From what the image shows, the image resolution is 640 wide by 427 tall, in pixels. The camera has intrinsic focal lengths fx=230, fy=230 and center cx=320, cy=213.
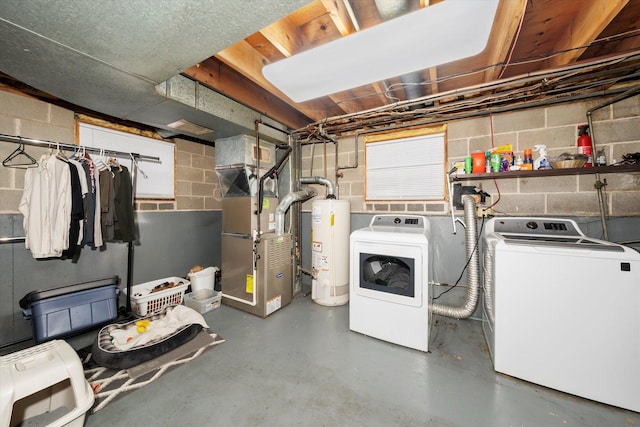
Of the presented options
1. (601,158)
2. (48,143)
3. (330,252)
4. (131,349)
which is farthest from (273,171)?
(601,158)

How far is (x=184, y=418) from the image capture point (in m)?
1.39

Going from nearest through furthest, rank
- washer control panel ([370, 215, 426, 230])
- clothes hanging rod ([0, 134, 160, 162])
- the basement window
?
clothes hanging rod ([0, 134, 160, 162]) < washer control panel ([370, 215, 426, 230]) < the basement window

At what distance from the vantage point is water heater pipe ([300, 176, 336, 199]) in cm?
317

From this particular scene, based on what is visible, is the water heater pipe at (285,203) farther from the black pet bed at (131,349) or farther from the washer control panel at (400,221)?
the black pet bed at (131,349)

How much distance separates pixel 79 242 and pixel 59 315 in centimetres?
65

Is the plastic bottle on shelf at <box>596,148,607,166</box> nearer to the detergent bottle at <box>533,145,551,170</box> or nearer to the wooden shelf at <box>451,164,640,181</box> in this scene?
the wooden shelf at <box>451,164,640,181</box>

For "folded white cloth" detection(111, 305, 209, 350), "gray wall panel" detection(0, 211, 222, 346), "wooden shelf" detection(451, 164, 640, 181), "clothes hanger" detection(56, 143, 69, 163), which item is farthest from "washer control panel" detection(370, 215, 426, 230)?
"clothes hanger" detection(56, 143, 69, 163)

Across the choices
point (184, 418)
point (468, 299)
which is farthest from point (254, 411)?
point (468, 299)

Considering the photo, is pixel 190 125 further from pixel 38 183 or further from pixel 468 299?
pixel 468 299

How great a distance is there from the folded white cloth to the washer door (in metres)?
1.67

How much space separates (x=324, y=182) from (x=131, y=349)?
2.59 m

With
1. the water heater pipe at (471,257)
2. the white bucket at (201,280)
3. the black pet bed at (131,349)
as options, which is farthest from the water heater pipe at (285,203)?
the water heater pipe at (471,257)

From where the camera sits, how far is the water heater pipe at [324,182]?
10.4ft

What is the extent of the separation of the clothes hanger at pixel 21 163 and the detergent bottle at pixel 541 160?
15.2ft
